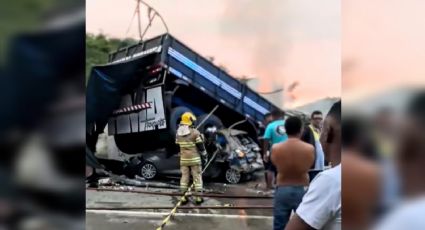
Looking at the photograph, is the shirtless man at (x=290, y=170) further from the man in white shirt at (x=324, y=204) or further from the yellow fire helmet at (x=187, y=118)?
the man in white shirt at (x=324, y=204)

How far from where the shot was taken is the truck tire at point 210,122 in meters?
2.57

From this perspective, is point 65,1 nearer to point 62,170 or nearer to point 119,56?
point 62,170

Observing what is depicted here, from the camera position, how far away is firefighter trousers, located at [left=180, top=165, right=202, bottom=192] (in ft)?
7.80

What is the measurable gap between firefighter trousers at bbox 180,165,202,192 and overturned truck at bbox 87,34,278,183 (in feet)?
0.32

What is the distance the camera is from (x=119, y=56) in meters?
2.14

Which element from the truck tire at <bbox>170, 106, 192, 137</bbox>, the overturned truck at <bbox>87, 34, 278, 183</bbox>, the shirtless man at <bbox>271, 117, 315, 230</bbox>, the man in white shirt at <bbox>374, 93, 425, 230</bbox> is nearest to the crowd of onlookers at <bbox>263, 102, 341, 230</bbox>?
the shirtless man at <bbox>271, 117, 315, 230</bbox>

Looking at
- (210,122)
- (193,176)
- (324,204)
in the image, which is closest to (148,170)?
(193,176)

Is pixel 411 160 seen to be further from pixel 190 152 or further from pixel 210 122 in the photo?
pixel 210 122

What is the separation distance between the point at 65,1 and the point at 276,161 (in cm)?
158

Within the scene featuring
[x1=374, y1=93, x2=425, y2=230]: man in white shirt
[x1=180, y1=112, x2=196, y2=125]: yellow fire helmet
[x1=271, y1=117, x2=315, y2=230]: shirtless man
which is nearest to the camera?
[x1=374, y1=93, x2=425, y2=230]: man in white shirt

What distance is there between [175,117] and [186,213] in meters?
0.43

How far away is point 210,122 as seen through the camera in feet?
8.71

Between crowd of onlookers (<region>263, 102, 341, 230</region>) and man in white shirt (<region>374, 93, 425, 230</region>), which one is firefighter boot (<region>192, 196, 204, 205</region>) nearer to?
crowd of onlookers (<region>263, 102, 341, 230</region>)

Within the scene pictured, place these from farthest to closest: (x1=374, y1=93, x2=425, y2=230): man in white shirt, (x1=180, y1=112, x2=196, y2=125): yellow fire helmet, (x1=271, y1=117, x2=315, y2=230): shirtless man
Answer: (x1=180, y1=112, x2=196, y2=125): yellow fire helmet, (x1=271, y1=117, x2=315, y2=230): shirtless man, (x1=374, y1=93, x2=425, y2=230): man in white shirt
